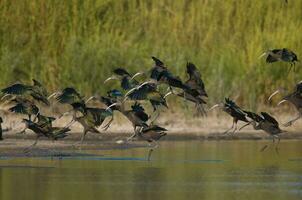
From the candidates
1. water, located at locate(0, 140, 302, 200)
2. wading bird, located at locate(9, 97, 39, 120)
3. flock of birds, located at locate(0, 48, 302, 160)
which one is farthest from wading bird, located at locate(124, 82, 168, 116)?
wading bird, located at locate(9, 97, 39, 120)

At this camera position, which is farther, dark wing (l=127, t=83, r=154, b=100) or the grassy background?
the grassy background

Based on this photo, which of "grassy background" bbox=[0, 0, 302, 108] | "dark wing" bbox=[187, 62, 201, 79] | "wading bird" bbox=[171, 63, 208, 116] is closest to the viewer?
"wading bird" bbox=[171, 63, 208, 116]

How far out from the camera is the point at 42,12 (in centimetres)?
3114

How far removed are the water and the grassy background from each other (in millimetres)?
4217

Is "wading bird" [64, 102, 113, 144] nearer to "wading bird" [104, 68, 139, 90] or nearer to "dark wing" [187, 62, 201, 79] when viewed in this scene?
"wading bird" [104, 68, 139, 90]

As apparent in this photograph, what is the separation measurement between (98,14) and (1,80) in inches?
127

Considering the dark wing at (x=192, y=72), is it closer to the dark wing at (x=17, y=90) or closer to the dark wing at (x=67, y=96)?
the dark wing at (x=67, y=96)

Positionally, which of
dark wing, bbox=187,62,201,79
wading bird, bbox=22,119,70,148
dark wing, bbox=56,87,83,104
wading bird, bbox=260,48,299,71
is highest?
wading bird, bbox=260,48,299,71

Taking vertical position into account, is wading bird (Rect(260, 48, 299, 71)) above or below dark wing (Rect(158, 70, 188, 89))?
above

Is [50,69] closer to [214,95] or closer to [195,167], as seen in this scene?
[214,95]

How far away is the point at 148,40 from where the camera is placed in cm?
3080

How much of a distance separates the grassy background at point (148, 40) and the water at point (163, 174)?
4217 millimetres

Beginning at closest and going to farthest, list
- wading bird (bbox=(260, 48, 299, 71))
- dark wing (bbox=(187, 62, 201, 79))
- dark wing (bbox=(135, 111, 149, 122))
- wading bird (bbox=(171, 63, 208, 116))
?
wading bird (bbox=(171, 63, 208, 116)) → dark wing (bbox=(135, 111, 149, 122)) → wading bird (bbox=(260, 48, 299, 71)) → dark wing (bbox=(187, 62, 201, 79))

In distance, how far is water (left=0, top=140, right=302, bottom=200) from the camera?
59.2 ft
